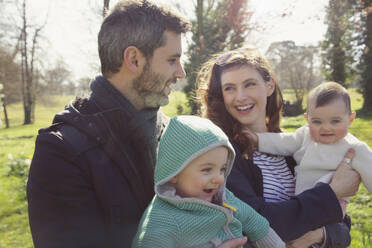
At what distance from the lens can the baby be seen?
2275 millimetres

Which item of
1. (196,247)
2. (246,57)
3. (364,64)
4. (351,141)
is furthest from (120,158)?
(364,64)

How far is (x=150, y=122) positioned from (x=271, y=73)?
1.18 metres

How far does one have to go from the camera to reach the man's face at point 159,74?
2166 millimetres

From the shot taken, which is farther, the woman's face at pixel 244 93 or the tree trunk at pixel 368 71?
the tree trunk at pixel 368 71

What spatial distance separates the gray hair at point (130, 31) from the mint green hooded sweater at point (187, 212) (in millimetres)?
680

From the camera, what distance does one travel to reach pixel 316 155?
2363 mm

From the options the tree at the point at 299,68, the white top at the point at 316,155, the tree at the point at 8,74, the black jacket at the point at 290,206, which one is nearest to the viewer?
the black jacket at the point at 290,206

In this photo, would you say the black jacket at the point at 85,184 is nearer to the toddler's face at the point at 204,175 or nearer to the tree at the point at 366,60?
the toddler's face at the point at 204,175

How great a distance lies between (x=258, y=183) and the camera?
2180 mm

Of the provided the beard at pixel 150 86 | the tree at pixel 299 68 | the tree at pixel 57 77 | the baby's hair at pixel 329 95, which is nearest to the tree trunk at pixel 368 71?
the tree at pixel 299 68

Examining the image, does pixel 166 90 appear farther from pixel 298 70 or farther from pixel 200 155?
pixel 298 70

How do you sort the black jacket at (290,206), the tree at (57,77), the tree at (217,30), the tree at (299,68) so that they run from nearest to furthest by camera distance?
1. the black jacket at (290,206)
2. the tree at (217,30)
3. the tree at (299,68)
4. the tree at (57,77)

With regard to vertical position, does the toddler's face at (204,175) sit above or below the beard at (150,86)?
below

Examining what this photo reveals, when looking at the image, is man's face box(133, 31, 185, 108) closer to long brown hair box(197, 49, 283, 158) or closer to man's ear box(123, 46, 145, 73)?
man's ear box(123, 46, 145, 73)
